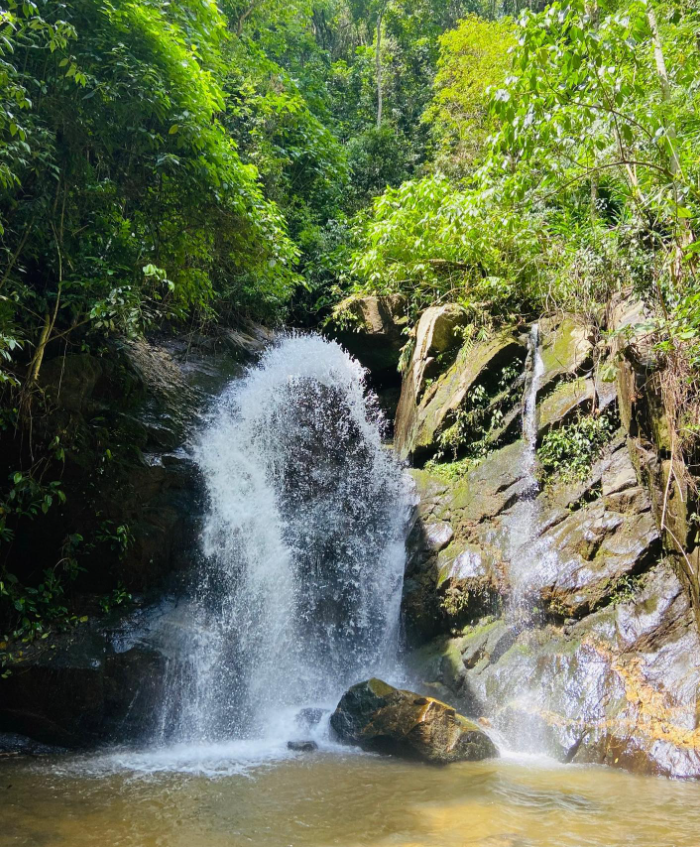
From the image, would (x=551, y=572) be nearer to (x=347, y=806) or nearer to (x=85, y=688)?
(x=347, y=806)

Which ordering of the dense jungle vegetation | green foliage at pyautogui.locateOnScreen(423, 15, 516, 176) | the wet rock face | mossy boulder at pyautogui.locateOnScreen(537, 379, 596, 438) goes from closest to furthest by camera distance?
1. the dense jungle vegetation
2. the wet rock face
3. mossy boulder at pyautogui.locateOnScreen(537, 379, 596, 438)
4. green foliage at pyautogui.locateOnScreen(423, 15, 516, 176)

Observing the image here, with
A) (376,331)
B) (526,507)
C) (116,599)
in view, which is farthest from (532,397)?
(116,599)

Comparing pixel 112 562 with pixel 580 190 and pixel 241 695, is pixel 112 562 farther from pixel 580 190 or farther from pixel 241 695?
pixel 580 190

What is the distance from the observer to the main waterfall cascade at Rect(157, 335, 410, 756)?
736 centimetres

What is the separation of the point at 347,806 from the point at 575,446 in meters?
5.00

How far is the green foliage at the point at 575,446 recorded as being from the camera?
772 centimetres

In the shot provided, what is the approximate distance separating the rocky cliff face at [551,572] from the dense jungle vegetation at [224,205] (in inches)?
38.6

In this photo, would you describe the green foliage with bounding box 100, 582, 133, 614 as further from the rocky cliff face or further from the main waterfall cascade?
the rocky cliff face

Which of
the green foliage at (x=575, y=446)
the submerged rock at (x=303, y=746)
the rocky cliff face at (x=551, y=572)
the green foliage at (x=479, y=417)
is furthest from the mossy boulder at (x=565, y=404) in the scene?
the submerged rock at (x=303, y=746)

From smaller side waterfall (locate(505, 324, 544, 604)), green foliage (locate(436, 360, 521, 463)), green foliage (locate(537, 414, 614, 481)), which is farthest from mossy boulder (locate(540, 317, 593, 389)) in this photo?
green foliage (locate(537, 414, 614, 481))

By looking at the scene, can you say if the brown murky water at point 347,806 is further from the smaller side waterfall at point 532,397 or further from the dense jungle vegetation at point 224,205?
the smaller side waterfall at point 532,397

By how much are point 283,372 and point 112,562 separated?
5.00m

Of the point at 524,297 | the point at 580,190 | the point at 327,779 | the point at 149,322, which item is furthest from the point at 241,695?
the point at 580,190

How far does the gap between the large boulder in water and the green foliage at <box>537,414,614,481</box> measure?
326cm
